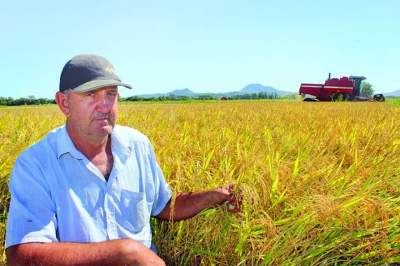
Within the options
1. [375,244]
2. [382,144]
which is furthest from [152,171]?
[382,144]

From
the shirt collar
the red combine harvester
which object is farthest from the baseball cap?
the red combine harvester

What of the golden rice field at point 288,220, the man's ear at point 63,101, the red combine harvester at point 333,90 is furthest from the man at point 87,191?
the red combine harvester at point 333,90

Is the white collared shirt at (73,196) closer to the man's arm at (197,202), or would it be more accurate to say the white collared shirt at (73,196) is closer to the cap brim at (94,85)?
the man's arm at (197,202)

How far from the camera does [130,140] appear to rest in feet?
7.39

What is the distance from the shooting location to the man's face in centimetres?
201

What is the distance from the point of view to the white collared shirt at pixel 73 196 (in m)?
1.82

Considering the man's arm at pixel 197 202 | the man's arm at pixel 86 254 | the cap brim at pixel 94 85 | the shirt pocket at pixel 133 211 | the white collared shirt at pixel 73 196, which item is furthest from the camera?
the man's arm at pixel 197 202

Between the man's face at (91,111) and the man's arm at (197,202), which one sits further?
the man's arm at (197,202)

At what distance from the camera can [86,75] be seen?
1978 millimetres

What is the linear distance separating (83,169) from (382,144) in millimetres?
2517

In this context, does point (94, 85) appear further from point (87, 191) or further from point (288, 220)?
point (288, 220)

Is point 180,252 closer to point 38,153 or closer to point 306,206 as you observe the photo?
point 306,206

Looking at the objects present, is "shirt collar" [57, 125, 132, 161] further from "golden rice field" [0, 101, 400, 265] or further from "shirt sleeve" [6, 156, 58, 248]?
"golden rice field" [0, 101, 400, 265]

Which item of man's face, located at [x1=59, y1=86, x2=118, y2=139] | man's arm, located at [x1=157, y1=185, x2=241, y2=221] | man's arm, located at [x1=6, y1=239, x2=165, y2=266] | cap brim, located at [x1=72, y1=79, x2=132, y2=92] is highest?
cap brim, located at [x1=72, y1=79, x2=132, y2=92]
